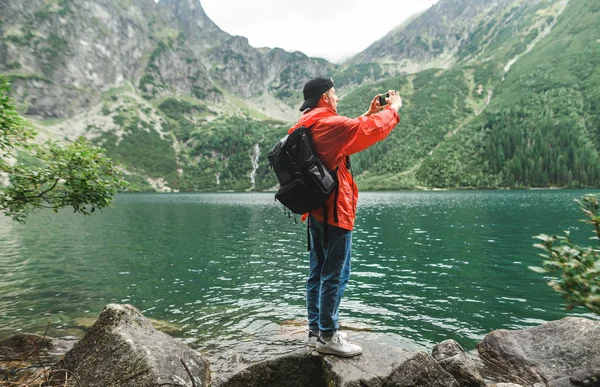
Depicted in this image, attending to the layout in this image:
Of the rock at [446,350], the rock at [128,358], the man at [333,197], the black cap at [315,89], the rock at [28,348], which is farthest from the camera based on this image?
the rock at [28,348]

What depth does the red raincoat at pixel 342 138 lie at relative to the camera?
18.0ft

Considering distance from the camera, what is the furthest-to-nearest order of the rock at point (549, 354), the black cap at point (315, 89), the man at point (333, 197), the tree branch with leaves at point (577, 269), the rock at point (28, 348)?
the rock at point (28, 348)
the rock at point (549, 354)
the black cap at point (315, 89)
the man at point (333, 197)
the tree branch with leaves at point (577, 269)

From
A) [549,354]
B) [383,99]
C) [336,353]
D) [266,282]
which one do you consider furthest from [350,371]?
[266,282]

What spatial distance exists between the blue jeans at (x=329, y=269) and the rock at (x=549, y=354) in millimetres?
5983

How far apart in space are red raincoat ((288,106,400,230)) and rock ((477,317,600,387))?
708 centimetres

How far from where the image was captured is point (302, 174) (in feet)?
Answer: 18.3

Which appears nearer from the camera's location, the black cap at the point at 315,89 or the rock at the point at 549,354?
the black cap at the point at 315,89

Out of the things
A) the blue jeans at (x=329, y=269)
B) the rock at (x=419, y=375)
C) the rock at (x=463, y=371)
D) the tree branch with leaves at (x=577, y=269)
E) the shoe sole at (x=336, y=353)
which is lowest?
the rock at (x=463, y=371)

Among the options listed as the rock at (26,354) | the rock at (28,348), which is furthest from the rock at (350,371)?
the rock at (28,348)

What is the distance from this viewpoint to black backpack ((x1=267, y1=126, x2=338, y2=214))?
554 cm

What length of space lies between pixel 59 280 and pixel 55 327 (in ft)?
33.4

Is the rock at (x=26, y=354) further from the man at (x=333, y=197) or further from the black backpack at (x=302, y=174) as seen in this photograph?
the black backpack at (x=302, y=174)

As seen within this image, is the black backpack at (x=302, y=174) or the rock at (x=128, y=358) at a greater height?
the black backpack at (x=302, y=174)

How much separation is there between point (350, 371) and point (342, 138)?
12.7ft
